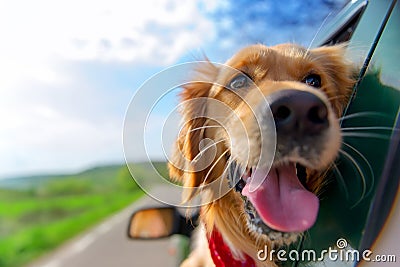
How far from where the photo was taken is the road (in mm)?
8312

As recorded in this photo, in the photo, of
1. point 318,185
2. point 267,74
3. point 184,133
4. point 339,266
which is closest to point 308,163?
point 318,185

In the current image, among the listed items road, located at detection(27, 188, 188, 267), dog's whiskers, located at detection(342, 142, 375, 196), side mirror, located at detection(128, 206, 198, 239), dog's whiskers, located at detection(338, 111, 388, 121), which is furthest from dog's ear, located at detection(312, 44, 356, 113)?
road, located at detection(27, 188, 188, 267)

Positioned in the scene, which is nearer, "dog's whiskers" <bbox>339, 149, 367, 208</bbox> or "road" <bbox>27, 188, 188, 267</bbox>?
"dog's whiskers" <bbox>339, 149, 367, 208</bbox>

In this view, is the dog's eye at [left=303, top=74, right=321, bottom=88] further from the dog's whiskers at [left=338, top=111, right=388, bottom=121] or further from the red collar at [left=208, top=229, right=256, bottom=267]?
the red collar at [left=208, top=229, right=256, bottom=267]

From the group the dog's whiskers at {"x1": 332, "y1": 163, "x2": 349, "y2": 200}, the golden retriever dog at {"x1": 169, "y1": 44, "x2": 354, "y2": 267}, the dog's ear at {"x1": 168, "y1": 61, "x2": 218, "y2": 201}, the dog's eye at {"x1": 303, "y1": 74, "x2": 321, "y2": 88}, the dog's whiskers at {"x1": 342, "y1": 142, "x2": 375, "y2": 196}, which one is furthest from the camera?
the dog's ear at {"x1": 168, "y1": 61, "x2": 218, "y2": 201}

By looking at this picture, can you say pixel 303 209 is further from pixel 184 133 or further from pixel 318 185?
pixel 184 133

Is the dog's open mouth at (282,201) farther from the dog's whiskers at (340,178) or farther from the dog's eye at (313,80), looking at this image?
the dog's eye at (313,80)

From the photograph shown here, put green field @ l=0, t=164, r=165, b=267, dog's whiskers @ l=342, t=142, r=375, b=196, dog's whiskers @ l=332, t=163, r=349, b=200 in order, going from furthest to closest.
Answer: green field @ l=0, t=164, r=165, b=267
dog's whiskers @ l=332, t=163, r=349, b=200
dog's whiskers @ l=342, t=142, r=375, b=196

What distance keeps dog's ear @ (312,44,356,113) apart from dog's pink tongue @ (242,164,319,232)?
1.20 feet

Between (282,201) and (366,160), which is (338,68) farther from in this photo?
(366,160)

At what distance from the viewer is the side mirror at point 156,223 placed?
323cm

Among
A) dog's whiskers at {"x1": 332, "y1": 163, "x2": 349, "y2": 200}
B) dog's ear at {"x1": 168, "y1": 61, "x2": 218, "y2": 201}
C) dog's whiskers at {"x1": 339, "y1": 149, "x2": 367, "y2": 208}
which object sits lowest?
dog's ear at {"x1": 168, "y1": 61, "x2": 218, "y2": 201}

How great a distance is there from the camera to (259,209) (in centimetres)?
196

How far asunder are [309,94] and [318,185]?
0.37 meters
